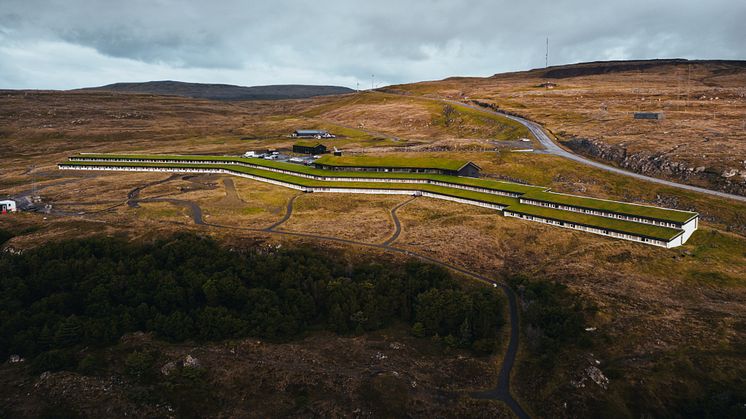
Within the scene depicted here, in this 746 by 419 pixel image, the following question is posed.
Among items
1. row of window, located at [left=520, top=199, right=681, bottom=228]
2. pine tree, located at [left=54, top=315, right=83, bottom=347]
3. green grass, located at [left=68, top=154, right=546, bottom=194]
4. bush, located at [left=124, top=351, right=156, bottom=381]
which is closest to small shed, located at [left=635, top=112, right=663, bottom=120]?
green grass, located at [left=68, top=154, right=546, bottom=194]

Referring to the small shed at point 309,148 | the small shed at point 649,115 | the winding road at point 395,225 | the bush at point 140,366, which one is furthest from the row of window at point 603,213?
the small shed at point 309,148

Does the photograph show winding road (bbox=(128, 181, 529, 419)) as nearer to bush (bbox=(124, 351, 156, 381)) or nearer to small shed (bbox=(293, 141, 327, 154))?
bush (bbox=(124, 351, 156, 381))

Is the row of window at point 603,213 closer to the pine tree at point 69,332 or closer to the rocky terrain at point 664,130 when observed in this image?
the rocky terrain at point 664,130

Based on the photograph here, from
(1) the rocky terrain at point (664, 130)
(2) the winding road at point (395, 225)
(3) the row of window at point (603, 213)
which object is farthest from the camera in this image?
(1) the rocky terrain at point (664, 130)

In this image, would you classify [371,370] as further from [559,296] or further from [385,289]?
[559,296]

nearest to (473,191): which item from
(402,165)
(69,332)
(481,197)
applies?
(481,197)
